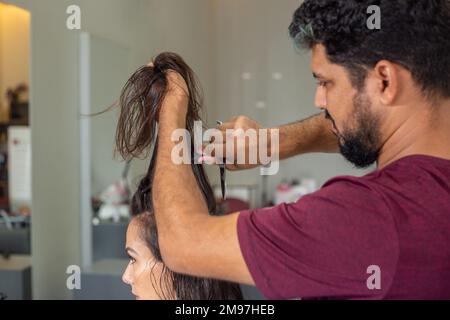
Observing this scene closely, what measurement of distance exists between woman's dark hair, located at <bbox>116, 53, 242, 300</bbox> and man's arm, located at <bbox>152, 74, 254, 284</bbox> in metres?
0.11

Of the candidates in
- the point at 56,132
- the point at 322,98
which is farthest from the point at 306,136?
the point at 56,132

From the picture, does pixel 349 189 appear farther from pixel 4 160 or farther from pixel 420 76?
pixel 4 160

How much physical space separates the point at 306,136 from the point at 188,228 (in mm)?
565

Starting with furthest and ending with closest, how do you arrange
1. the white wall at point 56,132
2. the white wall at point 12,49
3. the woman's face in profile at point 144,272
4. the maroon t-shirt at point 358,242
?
the white wall at point 12,49 < the white wall at point 56,132 < the woman's face in profile at point 144,272 < the maroon t-shirt at point 358,242

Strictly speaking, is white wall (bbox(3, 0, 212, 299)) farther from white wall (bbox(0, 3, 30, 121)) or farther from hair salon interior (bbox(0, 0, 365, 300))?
white wall (bbox(0, 3, 30, 121))

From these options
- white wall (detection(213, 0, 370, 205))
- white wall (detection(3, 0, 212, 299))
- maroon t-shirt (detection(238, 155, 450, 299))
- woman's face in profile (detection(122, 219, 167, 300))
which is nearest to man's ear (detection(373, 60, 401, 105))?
maroon t-shirt (detection(238, 155, 450, 299))

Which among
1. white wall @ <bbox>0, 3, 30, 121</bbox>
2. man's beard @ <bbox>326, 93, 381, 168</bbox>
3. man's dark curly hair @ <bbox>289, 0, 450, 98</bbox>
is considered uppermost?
white wall @ <bbox>0, 3, 30, 121</bbox>

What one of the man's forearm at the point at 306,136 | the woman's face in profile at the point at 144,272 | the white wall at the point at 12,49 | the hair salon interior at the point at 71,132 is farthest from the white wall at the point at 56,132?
the woman's face in profile at the point at 144,272

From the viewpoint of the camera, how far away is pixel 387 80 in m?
0.73

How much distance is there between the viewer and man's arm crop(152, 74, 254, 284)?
688mm

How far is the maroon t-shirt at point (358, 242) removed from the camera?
0.66 metres

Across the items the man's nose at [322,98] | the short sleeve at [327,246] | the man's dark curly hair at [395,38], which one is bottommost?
the short sleeve at [327,246]

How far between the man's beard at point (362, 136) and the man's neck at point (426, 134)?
37 millimetres

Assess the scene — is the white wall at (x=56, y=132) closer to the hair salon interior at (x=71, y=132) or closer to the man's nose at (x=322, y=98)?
the hair salon interior at (x=71, y=132)
